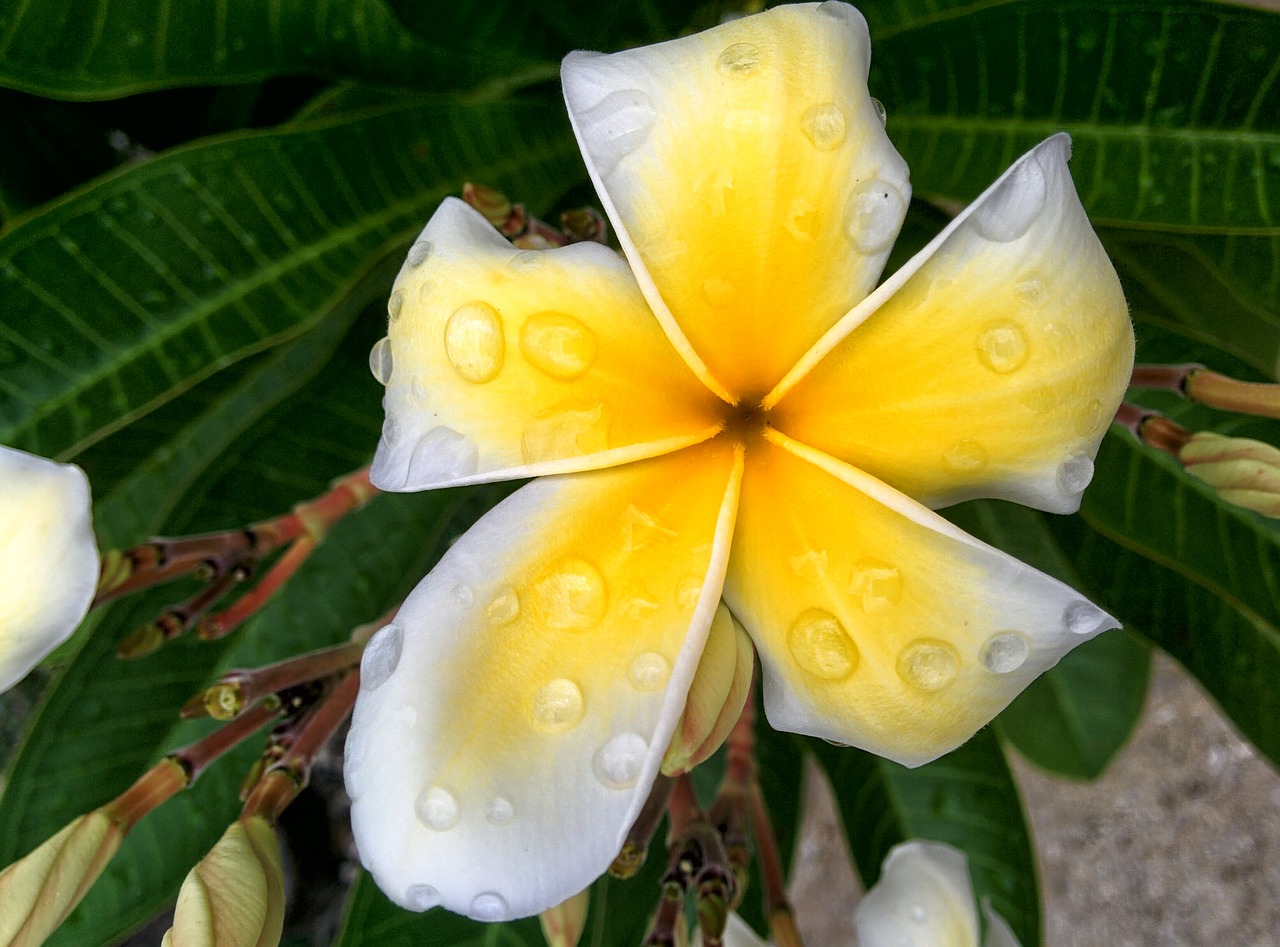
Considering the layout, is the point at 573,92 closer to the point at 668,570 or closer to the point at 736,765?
the point at 668,570

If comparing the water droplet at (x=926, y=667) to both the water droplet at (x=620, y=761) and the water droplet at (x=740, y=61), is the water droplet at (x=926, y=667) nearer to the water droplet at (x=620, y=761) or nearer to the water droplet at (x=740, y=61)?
the water droplet at (x=620, y=761)

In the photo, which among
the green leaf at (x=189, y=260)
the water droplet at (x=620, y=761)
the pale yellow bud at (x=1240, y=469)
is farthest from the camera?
the green leaf at (x=189, y=260)

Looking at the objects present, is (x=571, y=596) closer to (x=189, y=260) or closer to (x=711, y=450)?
(x=711, y=450)

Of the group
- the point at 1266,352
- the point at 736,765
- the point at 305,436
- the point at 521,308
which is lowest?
the point at 1266,352

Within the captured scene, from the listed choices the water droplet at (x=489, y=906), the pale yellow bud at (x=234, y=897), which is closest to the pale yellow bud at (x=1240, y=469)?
the water droplet at (x=489, y=906)

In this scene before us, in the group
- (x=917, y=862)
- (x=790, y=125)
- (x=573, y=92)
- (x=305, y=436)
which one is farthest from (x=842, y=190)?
(x=305, y=436)

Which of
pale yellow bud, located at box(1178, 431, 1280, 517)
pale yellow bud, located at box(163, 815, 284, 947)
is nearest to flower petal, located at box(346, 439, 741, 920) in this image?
pale yellow bud, located at box(163, 815, 284, 947)

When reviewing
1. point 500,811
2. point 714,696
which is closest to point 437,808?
point 500,811
